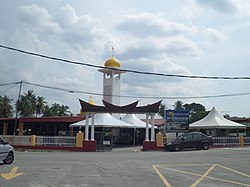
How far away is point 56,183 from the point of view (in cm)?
1035

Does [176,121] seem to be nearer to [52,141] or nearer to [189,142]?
[189,142]

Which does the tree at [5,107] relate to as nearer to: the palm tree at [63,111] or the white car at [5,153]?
the palm tree at [63,111]

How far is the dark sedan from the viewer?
2864cm

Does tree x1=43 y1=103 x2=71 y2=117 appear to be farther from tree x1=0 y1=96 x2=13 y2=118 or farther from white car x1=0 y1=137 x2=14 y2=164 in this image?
white car x1=0 y1=137 x2=14 y2=164

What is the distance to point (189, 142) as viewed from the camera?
29.2m

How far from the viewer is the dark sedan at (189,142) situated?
28.6m

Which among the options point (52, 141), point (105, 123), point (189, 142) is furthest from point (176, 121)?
point (52, 141)

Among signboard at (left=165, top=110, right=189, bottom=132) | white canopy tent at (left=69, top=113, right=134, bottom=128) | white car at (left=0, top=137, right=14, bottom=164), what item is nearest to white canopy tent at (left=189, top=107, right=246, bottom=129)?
signboard at (left=165, top=110, right=189, bottom=132)

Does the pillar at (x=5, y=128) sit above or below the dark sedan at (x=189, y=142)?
above

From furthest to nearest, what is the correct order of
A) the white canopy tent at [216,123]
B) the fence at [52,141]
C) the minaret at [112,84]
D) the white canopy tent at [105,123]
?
the minaret at [112,84], the white canopy tent at [216,123], the white canopy tent at [105,123], the fence at [52,141]

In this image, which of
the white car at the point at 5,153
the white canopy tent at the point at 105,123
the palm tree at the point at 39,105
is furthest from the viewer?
the palm tree at the point at 39,105

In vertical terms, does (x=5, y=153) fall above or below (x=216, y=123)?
below

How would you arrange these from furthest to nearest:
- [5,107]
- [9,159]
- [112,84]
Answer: [5,107] < [112,84] < [9,159]

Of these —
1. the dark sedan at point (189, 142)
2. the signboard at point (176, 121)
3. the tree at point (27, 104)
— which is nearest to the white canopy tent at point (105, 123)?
the signboard at point (176, 121)
